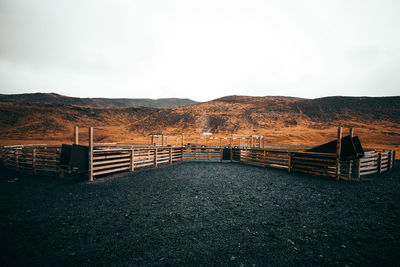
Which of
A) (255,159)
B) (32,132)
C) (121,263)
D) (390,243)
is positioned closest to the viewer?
(121,263)

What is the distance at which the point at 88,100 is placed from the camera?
4754 inches

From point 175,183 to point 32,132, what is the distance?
59667 millimetres

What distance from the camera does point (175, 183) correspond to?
8.60m

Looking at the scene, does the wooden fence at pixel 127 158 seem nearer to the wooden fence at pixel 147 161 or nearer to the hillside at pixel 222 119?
the wooden fence at pixel 147 161

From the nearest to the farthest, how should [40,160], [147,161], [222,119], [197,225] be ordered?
[197,225], [40,160], [147,161], [222,119]

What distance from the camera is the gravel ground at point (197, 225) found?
11.0 feet

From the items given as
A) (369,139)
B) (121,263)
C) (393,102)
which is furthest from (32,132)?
(393,102)

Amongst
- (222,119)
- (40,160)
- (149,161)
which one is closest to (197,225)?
(149,161)

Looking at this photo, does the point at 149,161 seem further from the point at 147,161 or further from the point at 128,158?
the point at 128,158

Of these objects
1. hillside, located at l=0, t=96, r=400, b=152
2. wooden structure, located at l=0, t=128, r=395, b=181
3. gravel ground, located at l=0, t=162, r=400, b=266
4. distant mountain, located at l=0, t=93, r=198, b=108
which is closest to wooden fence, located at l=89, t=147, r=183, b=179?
wooden structure, located at l=0, t=128, r=395, b=181

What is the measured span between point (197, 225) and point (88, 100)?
143 m

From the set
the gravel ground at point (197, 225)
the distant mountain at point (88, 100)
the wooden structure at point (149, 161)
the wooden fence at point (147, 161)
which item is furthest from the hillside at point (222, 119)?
the gravel ground at point (197, 225)

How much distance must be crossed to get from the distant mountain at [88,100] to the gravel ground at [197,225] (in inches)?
3851

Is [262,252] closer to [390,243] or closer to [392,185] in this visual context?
[390,243]
